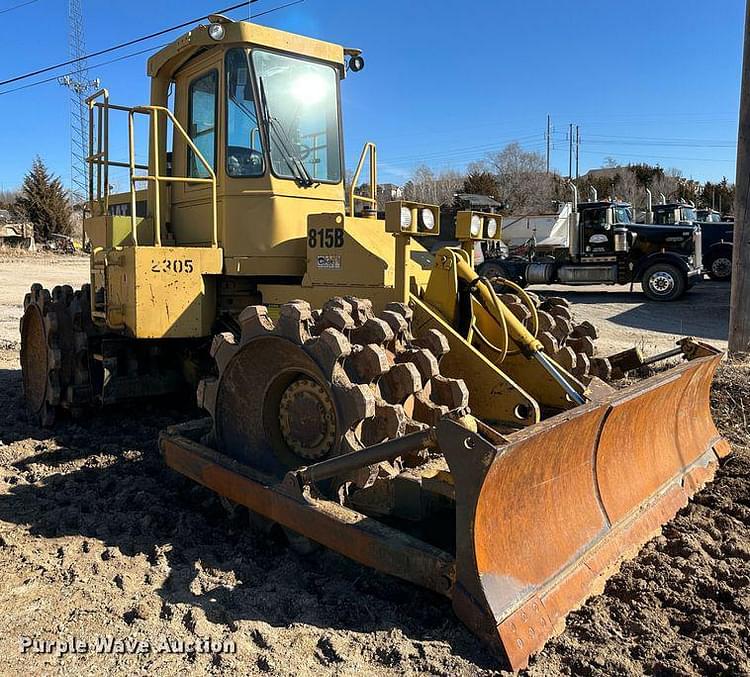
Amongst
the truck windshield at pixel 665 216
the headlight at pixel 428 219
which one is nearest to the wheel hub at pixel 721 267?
the truck windshield at pixel 665 216

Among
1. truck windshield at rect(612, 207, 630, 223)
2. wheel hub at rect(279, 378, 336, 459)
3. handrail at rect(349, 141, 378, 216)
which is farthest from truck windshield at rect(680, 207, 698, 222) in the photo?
wheel hub at rect(279, 378, 336, 459)

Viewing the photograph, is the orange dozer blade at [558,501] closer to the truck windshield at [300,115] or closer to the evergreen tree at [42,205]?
the truck windshield at [300,115]

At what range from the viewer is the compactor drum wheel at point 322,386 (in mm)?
3607

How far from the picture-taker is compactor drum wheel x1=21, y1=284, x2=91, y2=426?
624cm

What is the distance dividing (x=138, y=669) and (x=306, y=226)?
3.34m

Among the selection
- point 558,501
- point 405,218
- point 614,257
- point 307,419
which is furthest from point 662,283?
point 307,419

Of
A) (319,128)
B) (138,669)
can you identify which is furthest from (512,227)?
(138,669)

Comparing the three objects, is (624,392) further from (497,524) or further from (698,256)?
(698,256)

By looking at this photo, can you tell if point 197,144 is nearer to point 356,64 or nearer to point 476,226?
point 356,64

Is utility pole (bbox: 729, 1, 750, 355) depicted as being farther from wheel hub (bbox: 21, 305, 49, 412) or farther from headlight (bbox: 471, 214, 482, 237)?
wheel hub (bbox: 21, 305, 49, 412)

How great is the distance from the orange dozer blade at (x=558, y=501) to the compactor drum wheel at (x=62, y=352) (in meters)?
4.45

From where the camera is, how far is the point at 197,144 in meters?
5.79

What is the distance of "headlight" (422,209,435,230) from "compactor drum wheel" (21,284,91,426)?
3.56m

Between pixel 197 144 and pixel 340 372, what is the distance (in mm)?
3082
